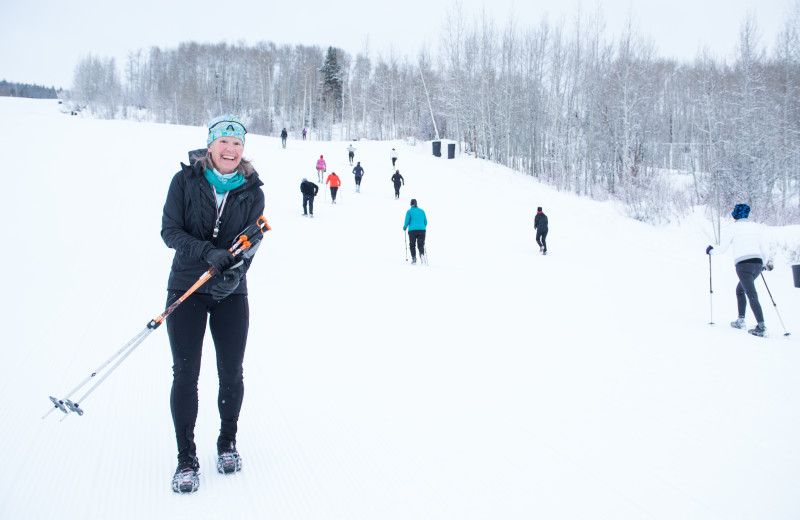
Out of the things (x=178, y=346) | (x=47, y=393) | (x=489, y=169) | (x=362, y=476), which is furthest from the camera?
(x=489, y=169)

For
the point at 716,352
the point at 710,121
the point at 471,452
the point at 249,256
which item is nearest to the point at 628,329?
the point at 716,352

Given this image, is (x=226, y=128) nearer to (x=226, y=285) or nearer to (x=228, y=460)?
(x=226, y=285)

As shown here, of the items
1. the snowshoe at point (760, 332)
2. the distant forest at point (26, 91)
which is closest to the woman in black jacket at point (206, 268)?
the snowshoe at point (760, 332)

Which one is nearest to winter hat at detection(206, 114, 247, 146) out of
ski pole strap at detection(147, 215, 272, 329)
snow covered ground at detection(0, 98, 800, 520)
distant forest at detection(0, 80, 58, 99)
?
ski pole strap at detection(147, 215, 272, 329)

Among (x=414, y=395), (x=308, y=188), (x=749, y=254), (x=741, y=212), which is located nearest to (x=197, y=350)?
(x=414, y=395)

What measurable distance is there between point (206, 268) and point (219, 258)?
26cm

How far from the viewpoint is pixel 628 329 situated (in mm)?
6668

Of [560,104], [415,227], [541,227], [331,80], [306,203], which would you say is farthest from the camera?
[331,80]

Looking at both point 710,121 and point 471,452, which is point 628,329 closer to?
point 471,452

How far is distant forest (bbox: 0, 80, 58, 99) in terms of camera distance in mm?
139625

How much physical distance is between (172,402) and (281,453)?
0.86m

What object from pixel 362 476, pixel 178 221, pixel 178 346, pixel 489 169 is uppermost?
pixel 489 169

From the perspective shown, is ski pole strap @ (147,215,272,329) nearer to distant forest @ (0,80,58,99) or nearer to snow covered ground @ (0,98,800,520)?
snow covered ground @ (0,98,800,520)

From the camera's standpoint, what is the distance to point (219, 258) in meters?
2.47
